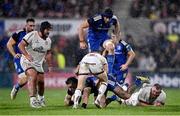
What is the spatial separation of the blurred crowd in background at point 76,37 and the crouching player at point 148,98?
526 inches

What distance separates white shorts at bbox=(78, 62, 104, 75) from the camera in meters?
19.8

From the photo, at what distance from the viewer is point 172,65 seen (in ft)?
119

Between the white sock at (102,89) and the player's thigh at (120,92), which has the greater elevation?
the white sock at (102,89)

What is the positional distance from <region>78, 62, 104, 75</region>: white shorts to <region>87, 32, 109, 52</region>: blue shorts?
1.23m

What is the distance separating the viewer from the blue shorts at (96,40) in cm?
2109

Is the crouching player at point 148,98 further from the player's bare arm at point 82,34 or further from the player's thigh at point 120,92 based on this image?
the player's bare arm at point 82,34

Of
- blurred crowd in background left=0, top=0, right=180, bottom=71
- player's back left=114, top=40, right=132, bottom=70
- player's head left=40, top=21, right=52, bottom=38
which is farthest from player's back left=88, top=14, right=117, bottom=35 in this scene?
blurred crowd in background left=0, top=0, right=180, bottom=71

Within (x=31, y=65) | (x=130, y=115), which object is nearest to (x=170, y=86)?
(x=31, y=65)

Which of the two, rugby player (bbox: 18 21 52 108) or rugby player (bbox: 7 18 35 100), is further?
rugby player (bbox: 7 18 35 100)

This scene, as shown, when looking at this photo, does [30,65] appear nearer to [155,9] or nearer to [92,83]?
[92,83]

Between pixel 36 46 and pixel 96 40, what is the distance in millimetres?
1535

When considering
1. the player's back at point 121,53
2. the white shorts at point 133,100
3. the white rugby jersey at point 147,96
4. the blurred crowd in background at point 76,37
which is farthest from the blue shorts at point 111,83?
the blurred crowd in background at point 76,37

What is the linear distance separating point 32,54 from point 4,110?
75.8 inches

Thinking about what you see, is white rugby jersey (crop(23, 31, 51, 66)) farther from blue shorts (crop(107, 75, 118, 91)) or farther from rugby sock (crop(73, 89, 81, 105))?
rugby sock (crop(73, 89, 81, 105))
